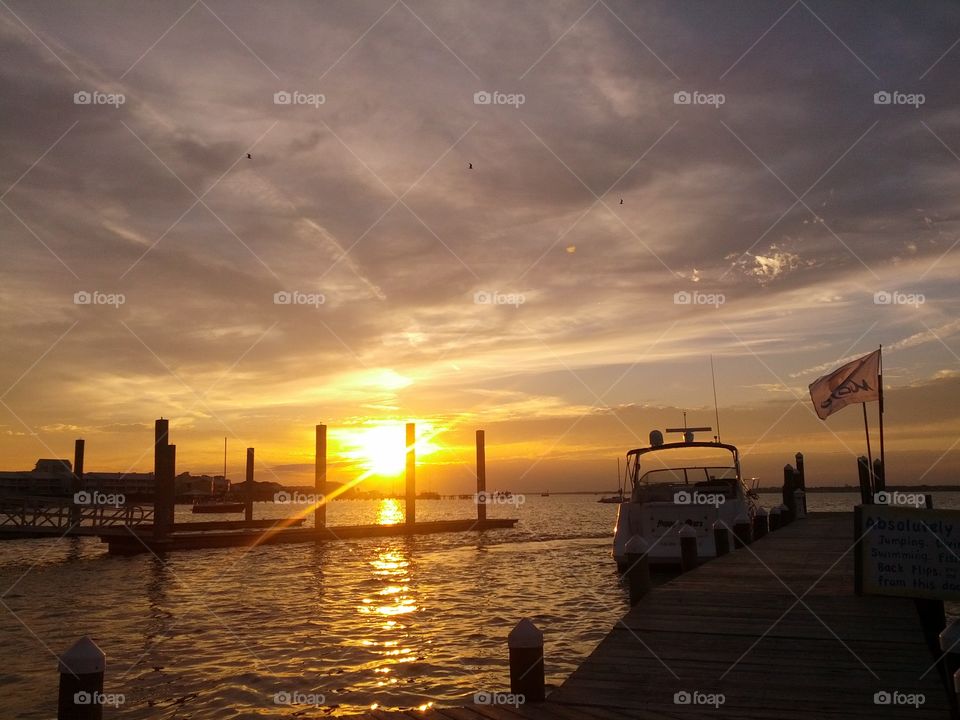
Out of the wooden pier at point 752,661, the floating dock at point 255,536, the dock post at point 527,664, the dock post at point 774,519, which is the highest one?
the dock post at point 527,664

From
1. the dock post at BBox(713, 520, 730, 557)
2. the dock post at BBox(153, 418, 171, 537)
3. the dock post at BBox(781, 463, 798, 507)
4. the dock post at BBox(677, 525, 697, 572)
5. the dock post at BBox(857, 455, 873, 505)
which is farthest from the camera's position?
the dock post at BBox(153, 418, 171, 537)

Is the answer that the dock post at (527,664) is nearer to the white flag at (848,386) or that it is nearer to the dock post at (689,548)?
the dock post at (689,548)

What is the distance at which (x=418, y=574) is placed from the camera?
24672 mm

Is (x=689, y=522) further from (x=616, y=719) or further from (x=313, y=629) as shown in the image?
(x=616, y=719)

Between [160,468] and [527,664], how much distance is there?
101ft

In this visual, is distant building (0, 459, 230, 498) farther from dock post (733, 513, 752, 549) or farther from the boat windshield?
dock post (733, 513, 752, 549)

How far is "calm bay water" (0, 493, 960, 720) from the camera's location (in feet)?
34.1

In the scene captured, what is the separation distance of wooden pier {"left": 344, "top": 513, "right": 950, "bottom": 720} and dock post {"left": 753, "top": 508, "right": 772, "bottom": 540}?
333 inches

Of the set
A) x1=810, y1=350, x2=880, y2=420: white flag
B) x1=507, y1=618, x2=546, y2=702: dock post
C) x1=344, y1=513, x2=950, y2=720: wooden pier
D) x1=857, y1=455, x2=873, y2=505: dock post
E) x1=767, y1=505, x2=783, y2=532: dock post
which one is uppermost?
x1=810, y1=350, x2=880, y2=420: white flag

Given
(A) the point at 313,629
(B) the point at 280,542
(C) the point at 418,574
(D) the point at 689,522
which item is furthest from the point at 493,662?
(B) the point at 280,542

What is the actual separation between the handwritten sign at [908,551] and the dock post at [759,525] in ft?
33.7

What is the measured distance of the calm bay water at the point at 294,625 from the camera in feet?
34.1

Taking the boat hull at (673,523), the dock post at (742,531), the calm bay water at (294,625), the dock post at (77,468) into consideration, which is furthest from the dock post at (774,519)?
the dock post at (77,468)

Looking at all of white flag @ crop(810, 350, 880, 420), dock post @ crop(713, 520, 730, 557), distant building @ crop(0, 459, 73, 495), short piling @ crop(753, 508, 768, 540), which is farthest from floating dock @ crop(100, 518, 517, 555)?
distant building @ crop(0, 459, 73, 495)
